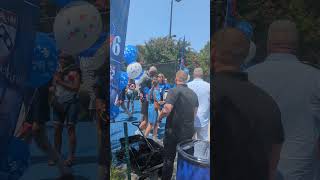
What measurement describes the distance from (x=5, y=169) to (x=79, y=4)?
1.27 m

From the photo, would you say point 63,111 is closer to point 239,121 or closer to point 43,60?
point 43,60

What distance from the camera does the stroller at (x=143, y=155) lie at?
8.44 feet

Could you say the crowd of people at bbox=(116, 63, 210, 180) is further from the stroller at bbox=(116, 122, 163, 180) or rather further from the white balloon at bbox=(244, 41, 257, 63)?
the white balloon at bbox=(244, 41, 257, 63)

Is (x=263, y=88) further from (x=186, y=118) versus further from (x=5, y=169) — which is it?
(x=5, y=169)

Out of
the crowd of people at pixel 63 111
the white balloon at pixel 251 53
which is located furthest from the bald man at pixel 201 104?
the crowd of people at pixel 63 111

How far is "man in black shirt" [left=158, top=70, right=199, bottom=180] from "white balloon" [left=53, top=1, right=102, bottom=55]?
26.5 inches

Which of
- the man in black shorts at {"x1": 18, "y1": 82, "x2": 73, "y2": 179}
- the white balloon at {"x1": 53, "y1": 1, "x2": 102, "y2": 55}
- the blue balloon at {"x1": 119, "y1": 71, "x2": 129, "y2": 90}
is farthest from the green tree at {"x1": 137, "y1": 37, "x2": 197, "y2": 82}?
the man in black shorts at {"x1": 18, "y1": 82, "x2": 73, "y2": 179}

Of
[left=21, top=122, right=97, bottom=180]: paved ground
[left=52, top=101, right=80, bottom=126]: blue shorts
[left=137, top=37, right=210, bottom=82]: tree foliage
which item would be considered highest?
[left=137, top=37, right=210, bottom=82]: tree foliage

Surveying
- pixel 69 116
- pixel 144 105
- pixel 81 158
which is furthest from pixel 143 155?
pixel 69 116

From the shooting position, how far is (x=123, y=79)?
2602 mm

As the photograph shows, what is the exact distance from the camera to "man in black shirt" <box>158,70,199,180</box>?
8.17 feet

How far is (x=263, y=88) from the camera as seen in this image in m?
2.38

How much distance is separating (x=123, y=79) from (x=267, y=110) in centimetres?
87

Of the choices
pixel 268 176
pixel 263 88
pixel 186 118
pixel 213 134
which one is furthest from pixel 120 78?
pixel 268 176
